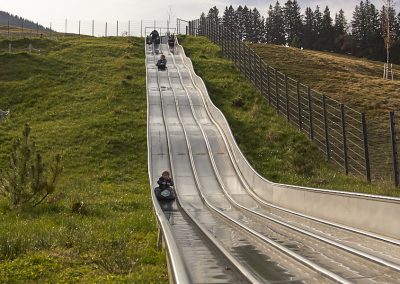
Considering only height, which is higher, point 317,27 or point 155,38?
point 317,27

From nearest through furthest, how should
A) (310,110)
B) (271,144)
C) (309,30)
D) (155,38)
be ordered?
(310,110), (271,144), (155,38), (309,30)

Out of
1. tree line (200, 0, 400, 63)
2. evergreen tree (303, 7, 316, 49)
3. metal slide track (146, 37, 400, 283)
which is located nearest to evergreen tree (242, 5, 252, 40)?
tree line (200, 0, 400, 63)

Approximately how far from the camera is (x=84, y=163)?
21.2m

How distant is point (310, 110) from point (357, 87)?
50.1 ft

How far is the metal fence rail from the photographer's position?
66.8ft

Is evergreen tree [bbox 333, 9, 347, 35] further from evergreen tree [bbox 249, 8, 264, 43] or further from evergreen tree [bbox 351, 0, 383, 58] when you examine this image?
evergreen tree [bbox 249, 8, 264, 43]

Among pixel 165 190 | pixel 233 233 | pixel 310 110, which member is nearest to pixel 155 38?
pixel 310 110

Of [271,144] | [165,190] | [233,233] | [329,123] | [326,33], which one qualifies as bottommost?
[165,190]

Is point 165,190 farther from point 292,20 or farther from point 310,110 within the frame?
point 292,20

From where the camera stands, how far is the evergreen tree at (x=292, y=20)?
109 m

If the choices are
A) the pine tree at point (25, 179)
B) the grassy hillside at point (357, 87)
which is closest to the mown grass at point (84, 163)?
the pine tree at point (25, 179)

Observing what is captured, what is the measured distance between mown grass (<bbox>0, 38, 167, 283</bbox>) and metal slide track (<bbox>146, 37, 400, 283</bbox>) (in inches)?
30.6

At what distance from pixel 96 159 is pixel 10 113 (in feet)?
34.0

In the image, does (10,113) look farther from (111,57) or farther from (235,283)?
(235,283)
